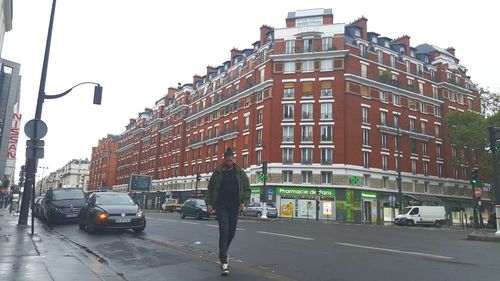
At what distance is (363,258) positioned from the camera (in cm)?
790

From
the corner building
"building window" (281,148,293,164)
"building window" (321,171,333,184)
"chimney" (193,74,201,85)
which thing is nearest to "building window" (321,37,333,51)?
the corner building

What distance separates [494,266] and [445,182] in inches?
2055

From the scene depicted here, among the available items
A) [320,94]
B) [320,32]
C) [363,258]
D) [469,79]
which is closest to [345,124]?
[320,94]

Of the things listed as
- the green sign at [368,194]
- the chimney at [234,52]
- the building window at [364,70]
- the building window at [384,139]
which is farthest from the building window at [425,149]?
the chimney at [234,52]

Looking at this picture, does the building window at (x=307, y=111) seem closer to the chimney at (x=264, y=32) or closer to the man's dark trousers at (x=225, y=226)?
the chimney at (x=264, y=32)

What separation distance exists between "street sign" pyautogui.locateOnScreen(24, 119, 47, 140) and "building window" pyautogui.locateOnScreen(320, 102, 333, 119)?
38271 mm

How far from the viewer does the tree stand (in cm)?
4593

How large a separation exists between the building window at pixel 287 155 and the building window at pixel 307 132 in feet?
7.13

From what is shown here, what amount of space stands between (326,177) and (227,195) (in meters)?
40.6

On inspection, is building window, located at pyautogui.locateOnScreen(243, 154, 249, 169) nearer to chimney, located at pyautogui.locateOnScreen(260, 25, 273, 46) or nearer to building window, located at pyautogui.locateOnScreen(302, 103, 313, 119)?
building window, located at pyautogui.locateOnScreen(302, 103, 313, 119)

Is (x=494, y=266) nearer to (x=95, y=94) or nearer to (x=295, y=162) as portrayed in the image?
(x=95, y=94)

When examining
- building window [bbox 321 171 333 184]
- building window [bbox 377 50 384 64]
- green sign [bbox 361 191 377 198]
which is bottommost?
green sign [bbox 361 191 377 198]

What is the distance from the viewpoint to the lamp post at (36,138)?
11.6m

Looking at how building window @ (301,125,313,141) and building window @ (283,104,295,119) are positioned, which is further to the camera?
building window @ (283,104,295,119)
